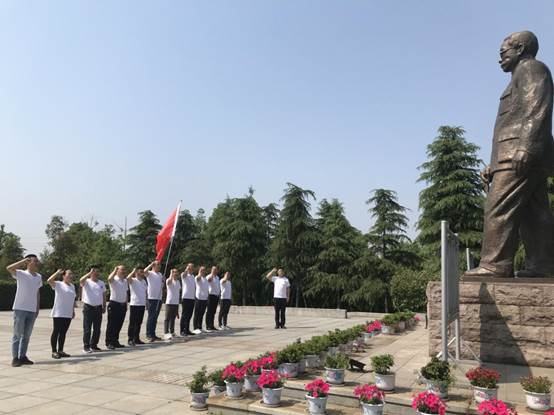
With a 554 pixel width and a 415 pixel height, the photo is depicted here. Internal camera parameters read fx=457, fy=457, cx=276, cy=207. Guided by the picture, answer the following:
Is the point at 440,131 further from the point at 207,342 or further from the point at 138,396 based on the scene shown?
the point at 138,396

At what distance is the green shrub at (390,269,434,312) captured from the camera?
1552cm

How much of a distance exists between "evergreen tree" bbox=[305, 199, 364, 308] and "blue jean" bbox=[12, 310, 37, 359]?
A: 1564 centimetres

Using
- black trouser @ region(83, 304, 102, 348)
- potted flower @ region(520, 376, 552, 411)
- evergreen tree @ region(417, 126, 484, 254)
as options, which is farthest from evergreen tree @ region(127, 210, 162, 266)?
potted flower @ region(520, 376, 552, 411)

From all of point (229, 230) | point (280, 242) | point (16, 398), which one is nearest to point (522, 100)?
point (16, 398)

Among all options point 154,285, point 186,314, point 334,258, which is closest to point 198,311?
point 186,314

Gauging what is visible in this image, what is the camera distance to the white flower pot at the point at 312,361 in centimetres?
573

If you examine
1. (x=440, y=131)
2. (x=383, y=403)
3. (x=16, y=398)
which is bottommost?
(x=16, y=398)

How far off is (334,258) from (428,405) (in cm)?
1808

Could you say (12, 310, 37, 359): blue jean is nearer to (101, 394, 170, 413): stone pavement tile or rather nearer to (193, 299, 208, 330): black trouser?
(101, 394, 170, 413): stone pavement tile

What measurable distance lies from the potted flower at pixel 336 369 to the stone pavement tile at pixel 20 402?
10.2ft

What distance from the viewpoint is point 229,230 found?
23.5 meters

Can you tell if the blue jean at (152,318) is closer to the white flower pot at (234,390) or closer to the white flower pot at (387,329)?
the white flower pot at (387,329)

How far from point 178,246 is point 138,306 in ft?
→ 60.4

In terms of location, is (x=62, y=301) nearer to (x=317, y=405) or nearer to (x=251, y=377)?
(x=251, y=377)
